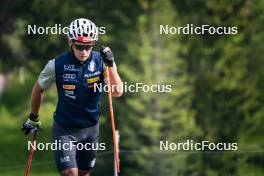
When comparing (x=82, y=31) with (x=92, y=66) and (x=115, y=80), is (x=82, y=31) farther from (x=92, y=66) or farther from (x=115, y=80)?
(x=115, y=80)

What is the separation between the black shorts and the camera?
7.63m

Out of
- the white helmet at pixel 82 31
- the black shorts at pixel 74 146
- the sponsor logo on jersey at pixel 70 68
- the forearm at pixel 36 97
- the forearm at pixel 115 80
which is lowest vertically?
the black shorts at pixel 74 146

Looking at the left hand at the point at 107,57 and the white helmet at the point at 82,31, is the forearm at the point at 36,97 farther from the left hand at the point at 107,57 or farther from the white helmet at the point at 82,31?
the left hand at the point at 107,57

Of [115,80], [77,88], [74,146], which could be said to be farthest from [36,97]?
[115,80]

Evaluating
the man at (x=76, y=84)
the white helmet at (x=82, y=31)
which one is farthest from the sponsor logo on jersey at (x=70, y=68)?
the white helmet at (x=82, y=31)

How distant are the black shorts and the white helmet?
3.21 feet

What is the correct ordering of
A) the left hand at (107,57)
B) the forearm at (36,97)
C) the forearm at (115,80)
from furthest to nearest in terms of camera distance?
the forearm at (36,97), the forearm at (115,80), the left hand at (107,57)

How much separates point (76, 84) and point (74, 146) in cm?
68

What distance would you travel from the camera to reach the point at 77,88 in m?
7.58

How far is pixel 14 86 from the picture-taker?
54594 mm

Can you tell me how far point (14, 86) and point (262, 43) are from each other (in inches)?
848

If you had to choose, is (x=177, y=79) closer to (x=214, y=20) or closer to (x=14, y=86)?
(x=214, y=20)

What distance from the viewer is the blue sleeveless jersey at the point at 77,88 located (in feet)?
24.8

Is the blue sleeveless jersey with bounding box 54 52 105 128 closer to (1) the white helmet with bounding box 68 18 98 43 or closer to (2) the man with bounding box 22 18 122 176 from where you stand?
(2) the man with bounding box 22 18 122 176
